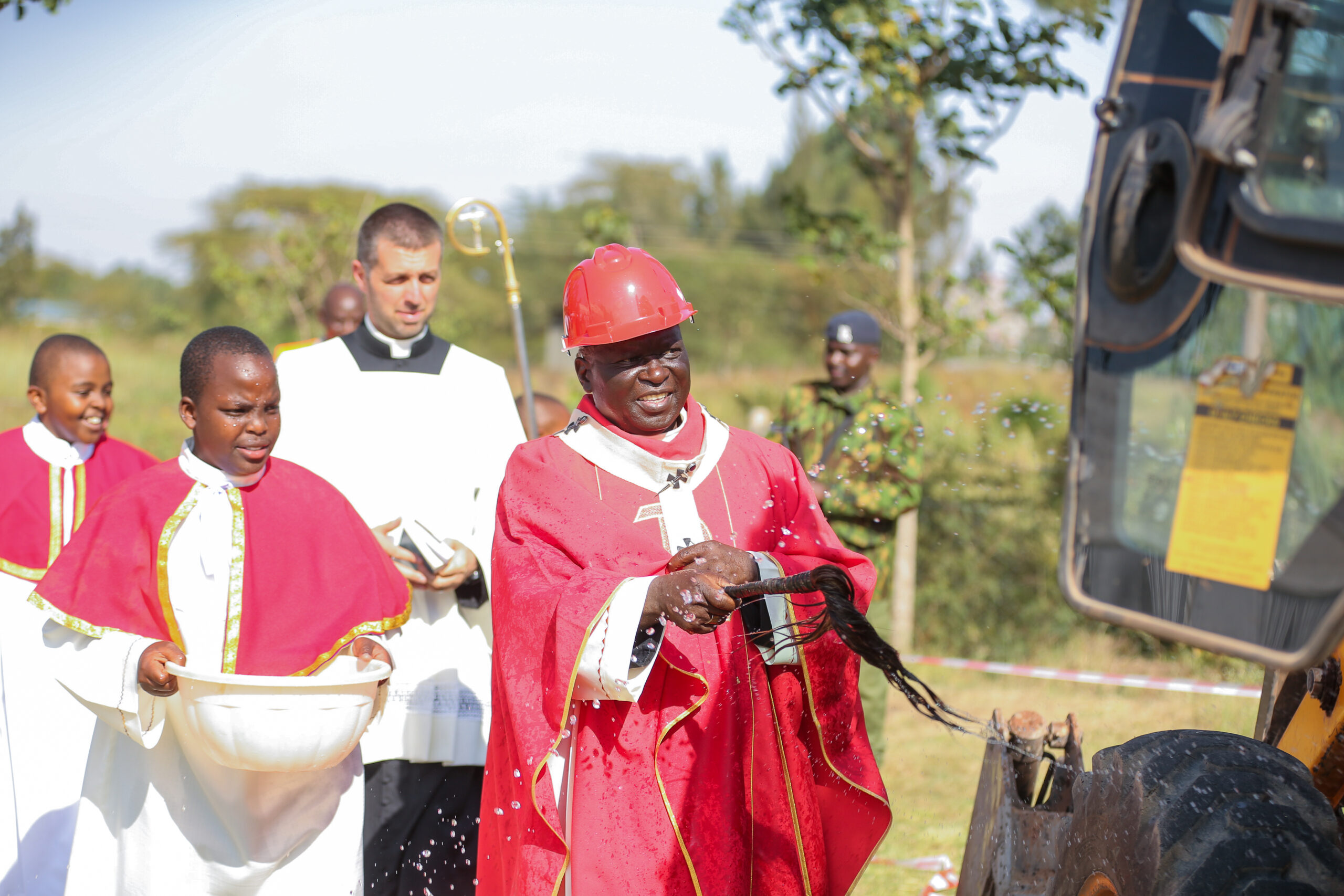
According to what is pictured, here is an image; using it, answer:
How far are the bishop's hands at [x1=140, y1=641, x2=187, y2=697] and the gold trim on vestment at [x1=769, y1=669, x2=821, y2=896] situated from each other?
1653 mm

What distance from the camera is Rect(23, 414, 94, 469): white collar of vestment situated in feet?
16.4

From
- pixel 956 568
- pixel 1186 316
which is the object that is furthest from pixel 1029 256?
pixel 1186 316

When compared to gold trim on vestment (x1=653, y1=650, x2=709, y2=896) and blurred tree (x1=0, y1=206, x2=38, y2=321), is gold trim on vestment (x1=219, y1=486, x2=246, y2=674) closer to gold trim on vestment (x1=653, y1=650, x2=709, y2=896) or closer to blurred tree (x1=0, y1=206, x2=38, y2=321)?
gold trim on vestment (x1=653, y1=650, x2=709, y2=896)

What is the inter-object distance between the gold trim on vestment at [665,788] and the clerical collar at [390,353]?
206cm

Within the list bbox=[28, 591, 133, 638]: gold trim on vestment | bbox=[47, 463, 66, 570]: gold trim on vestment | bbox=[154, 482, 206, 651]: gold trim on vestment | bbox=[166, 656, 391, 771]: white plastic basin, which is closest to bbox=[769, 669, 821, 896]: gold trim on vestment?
bbox=[166, 656, 391, 771]: white plastic basin

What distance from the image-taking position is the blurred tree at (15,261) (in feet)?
89.2

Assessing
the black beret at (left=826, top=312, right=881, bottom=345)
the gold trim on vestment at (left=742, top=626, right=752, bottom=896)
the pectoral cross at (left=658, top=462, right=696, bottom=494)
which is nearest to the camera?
the gold trim on vestment at (left=742, top=626, right=752, bottom=896)

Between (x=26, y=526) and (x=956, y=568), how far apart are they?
22.5 ft

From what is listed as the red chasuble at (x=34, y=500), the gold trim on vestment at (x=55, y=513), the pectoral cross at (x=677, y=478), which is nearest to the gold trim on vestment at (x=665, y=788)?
the pectoral cross at (x=677, y=478)

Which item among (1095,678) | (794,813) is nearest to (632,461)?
(794,813)

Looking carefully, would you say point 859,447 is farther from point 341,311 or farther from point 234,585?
point 234,585

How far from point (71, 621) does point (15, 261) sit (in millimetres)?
28515

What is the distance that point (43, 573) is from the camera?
4.83m

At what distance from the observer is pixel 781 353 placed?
40938 millimetres
